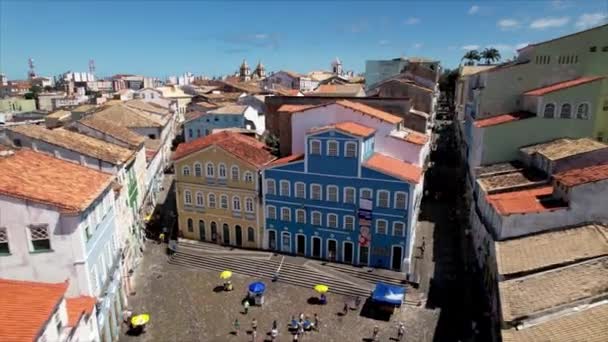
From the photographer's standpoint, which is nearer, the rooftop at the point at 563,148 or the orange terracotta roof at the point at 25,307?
the orange terracotta roof at the point at 25,307

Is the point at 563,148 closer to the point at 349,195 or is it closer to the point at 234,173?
the point at 349,195

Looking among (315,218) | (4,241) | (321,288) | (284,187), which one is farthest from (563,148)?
(4,241)

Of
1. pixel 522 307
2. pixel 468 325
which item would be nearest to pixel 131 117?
pixel 468 325

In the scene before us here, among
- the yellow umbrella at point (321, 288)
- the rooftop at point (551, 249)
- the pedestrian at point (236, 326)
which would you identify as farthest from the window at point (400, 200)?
the pedestrian at point (236, 326)

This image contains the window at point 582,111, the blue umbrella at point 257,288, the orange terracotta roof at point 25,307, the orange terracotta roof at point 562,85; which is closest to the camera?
the orange terracotta roof at point 25,307

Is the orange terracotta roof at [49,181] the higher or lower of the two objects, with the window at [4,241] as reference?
higher

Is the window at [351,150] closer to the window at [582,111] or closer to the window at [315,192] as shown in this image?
the window at [315,192]
